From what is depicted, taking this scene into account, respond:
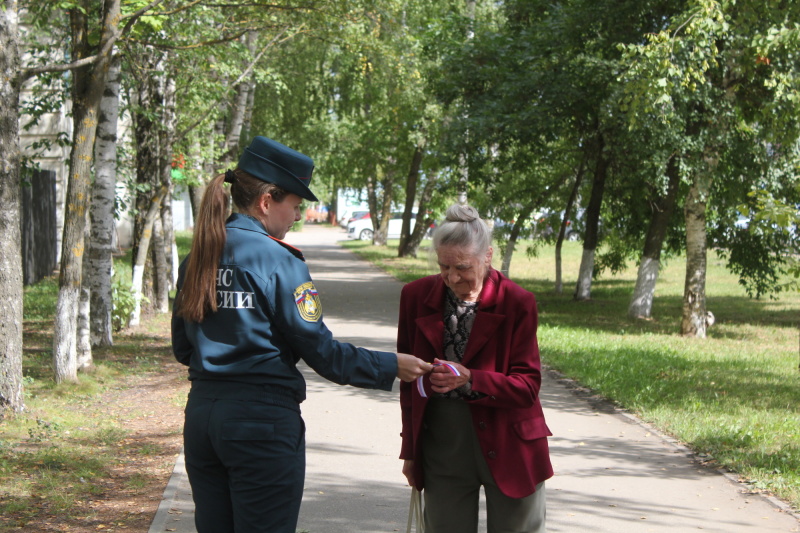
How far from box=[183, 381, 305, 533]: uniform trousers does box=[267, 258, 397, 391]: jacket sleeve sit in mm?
175

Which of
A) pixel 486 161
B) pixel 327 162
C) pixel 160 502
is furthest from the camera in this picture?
pixel 327 162

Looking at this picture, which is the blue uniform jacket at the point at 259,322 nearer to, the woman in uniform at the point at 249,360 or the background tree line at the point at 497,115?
the woman in uniform at the point at 249,360

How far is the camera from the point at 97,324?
10859 mm

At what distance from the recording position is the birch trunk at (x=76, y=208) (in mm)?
8273

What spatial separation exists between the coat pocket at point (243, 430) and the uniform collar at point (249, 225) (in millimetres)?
567

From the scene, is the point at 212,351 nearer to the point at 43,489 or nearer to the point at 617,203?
the point at 43,489

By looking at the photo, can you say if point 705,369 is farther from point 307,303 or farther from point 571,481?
point 307,303

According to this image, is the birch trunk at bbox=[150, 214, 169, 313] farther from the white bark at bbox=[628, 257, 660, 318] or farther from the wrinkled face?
the wrinkled face

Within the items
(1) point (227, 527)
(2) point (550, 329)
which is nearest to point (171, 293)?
(2) point (550, 329)

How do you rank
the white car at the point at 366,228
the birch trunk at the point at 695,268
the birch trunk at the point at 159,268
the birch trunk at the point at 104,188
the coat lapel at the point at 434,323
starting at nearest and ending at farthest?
the coat lapel at the point at 434,323 < the birch trunk at the point at 104,188 < the birch trunk at the point at 695,268 < the birch trunk at the point at 159,268 < the white car at the point at 366,228

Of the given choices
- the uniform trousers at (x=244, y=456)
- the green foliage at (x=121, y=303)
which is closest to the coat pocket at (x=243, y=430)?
the uniform trousers at (x=244, y=456)

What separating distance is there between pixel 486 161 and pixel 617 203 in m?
3.71

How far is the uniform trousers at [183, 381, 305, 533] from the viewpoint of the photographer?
2.81 metres

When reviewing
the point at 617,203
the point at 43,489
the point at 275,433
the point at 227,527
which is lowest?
the point at 43,489
